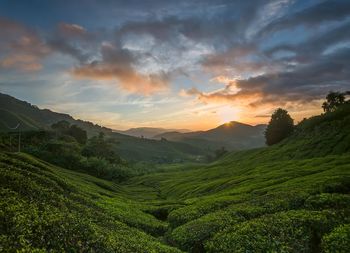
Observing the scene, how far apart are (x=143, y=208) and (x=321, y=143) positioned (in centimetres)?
7502

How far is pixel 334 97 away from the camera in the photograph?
19975 cm

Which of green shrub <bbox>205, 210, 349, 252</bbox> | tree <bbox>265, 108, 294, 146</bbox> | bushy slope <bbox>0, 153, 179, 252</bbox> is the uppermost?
tree <bbox>265, 108, 294, 146</bbox>

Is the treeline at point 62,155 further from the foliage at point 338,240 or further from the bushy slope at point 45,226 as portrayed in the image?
the foliage at point 338,240

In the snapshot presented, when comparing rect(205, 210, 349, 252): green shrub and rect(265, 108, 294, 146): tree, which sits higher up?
rect(265, 108, 294, 146): tree

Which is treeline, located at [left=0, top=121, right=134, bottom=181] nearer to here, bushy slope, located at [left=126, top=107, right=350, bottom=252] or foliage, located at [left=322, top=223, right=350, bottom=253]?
bushy slope, located at [left=126, top=107, right=350, bottom=252]

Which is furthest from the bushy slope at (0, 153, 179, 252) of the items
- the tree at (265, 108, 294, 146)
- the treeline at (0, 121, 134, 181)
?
the tree at (265, 108, 294, 146)

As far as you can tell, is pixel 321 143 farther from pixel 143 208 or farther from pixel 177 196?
pixel 143 208

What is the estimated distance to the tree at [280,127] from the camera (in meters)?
187

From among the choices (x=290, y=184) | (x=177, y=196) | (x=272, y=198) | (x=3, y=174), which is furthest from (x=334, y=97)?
(x=3, y=174)

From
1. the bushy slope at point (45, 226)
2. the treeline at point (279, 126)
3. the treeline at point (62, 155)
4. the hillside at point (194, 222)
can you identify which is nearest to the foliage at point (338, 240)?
the hillside at point (194, 222)

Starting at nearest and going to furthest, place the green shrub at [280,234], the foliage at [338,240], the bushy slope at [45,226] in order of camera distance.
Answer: the bushy slope at [45,226] < the foliage at [338,240] < the green shrub at [280,234]

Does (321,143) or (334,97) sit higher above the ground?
A: (334,97)

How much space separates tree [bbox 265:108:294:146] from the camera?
186750mm

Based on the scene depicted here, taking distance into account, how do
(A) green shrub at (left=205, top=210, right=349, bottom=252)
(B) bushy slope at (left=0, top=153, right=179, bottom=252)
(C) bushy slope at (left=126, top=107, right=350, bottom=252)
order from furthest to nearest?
1. (C) bushy slope at (left=126, top=107, right=350, bottom=252)
2. (A) green shrub at (left=205, top=210, right=349, bottom=252)
3. (B) bushy slope at (left=0, top=153, right=179, bottom=252)
